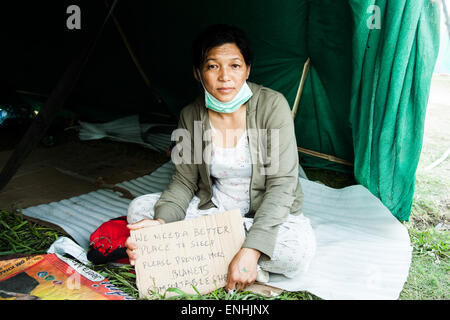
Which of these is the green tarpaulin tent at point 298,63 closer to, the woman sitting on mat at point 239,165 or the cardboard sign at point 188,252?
the woman sitting on mat at point 239,165

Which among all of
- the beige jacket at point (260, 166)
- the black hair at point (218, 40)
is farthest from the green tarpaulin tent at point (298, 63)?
the beige jacket at point (260, 166)

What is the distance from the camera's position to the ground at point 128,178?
5.55ft

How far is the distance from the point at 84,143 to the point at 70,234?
1.86 meters

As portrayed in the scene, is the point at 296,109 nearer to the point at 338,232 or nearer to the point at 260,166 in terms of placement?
the point at 338,232

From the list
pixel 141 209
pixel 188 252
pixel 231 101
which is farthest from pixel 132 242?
pixel 231 101

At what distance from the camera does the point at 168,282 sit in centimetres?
142

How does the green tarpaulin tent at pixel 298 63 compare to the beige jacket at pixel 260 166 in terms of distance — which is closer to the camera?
the beige jacket at pixel 260 166

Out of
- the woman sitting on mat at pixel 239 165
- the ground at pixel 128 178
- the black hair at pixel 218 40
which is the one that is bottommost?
the ground at pixel 128 178

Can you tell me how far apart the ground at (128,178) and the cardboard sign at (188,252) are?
0.11 metres

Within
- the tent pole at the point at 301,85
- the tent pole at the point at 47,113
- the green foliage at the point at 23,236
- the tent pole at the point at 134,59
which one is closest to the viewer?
the tent pole at the point at 47,113

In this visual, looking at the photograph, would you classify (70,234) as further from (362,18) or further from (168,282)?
(362,18)

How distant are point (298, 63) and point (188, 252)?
73.5 inches

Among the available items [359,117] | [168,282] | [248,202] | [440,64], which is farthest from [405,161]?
[168,282]

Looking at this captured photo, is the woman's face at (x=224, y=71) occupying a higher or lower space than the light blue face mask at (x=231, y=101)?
higher
